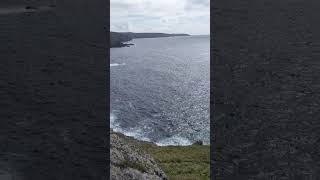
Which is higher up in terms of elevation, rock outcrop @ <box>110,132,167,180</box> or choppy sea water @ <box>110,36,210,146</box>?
→ rock outcrop @ <box>110,132,167,180</box>

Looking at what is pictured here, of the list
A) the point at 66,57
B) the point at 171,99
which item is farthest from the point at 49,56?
the point at 171,99

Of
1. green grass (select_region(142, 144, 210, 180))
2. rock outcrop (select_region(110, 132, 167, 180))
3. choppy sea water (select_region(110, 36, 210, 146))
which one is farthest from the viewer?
choppy sea water (select_region(110, 36, 210, 146))

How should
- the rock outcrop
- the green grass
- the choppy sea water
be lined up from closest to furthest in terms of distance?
the rock outcrop
the green grass
the choppy sea water

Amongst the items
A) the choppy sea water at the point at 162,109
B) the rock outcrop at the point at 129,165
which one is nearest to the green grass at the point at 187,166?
the rock outcrop at the point at 129,165

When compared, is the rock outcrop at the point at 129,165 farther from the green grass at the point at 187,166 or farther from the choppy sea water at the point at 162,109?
the choppy sea water at the point at 162,109

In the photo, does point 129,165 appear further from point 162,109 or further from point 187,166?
point 162,109

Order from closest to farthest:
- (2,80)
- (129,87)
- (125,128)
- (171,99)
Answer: (2,80) < (125,128) < (171,99) < (129,87)

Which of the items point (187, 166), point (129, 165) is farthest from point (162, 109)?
point (129, 165)

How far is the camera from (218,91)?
3.55 m

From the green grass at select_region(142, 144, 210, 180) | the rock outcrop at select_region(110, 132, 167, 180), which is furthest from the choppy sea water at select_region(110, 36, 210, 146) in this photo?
the rock outcrop at select_region(110, 132, 167, 180)

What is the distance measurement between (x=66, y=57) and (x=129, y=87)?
76654 mm

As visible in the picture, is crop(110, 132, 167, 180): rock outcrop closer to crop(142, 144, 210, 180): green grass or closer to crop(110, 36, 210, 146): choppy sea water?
crop(142, 144, 210, 180): green grass

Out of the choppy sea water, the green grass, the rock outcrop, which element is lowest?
the choppy sea water

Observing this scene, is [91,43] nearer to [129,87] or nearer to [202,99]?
[202,99]
